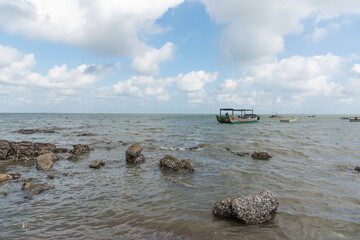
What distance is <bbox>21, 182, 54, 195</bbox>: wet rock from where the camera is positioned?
8023 millimetres

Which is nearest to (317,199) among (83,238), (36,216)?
(83,238)

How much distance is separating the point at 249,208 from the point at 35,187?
29.0ft

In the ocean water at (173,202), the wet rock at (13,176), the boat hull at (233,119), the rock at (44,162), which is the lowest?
the ocean water at (173,202)

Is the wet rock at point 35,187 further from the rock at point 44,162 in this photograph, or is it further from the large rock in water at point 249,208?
the large rock in water at point 249,208

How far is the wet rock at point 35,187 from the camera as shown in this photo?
8023 mm

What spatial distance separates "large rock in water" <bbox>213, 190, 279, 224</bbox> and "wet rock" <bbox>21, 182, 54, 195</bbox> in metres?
7.30

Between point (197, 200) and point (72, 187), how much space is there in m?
5.78

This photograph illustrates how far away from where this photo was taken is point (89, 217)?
6.22 m

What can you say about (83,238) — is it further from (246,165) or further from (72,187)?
(246,165)

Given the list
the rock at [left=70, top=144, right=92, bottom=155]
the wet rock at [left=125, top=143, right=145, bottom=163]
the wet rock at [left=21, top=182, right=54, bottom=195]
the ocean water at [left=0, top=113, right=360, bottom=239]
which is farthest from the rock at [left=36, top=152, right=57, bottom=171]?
the wet rock at [left=125, top=143, right=145, bottom=163]

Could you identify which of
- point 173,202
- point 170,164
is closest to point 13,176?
point 170,164

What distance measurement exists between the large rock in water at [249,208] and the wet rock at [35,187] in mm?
7304

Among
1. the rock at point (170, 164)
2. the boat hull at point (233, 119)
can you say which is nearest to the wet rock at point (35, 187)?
the rock at point (170, 164)

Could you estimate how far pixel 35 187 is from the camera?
27.5 feet
